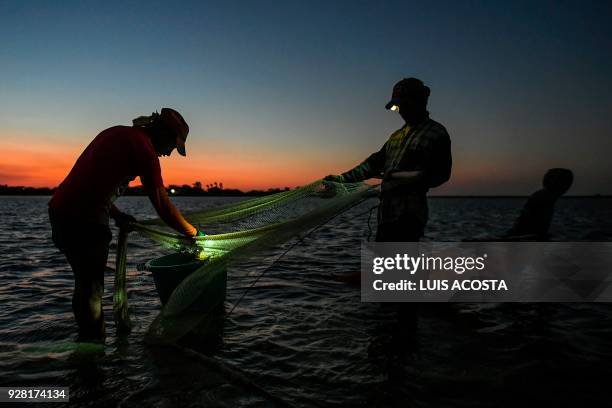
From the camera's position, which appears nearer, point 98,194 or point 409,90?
point 98,194

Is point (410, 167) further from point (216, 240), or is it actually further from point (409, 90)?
point (216, 240)

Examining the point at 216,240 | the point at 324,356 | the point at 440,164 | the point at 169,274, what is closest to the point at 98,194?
the point at 216,240

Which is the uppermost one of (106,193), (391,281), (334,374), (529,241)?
(106,193)

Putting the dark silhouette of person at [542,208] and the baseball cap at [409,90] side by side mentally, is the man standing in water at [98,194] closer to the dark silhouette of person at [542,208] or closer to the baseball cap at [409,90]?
the baseball cap at [409,90]

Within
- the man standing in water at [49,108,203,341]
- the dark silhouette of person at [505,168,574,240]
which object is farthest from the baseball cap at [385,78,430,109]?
the dark silhouette of person at [505,168,574,240]

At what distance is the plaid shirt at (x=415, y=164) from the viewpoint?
4.32 m

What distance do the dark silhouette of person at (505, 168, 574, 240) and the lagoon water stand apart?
3.97 feet

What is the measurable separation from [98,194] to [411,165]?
3.47 metres

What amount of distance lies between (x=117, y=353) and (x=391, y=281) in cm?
398

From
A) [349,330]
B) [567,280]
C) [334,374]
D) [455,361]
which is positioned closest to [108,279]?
[349,330]

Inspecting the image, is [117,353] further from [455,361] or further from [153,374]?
[455,361]

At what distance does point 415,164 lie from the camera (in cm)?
445

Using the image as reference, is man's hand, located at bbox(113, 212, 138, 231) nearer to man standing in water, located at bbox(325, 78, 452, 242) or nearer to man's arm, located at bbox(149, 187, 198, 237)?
man's arm, located at bbox(149, 187, 198, 237)

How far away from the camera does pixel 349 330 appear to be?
463cm
